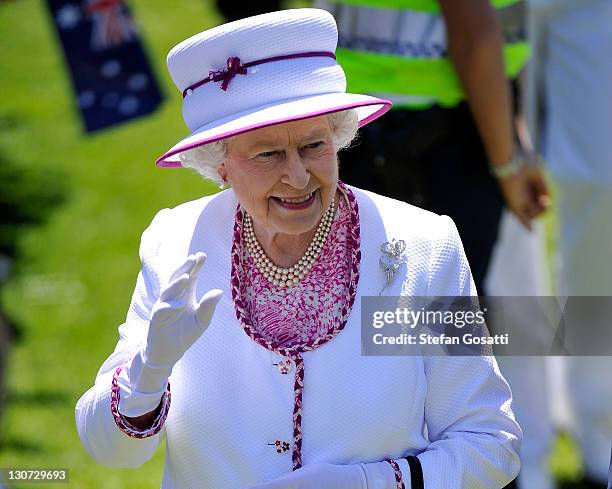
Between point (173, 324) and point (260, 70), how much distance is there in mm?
565

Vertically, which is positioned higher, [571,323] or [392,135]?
[392,135]

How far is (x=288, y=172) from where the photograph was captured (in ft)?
8.24

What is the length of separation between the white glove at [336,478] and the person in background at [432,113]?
109cm

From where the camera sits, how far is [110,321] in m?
5.99

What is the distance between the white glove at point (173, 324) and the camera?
229 centimetres

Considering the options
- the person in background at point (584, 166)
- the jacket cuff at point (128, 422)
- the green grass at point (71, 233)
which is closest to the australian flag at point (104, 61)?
the green grass at point (71, 233)

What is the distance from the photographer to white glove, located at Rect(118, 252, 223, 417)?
229 cm

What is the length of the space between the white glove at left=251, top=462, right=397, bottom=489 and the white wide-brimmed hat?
0.67m

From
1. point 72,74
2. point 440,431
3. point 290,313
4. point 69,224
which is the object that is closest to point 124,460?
point 290,313

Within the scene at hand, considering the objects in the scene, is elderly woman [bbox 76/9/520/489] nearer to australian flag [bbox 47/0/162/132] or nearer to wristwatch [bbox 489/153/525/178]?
wristwatch [bbox 489/153/525/178]

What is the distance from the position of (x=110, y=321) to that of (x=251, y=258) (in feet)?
11.3

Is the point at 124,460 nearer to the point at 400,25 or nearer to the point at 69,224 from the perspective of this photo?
the point at 400,25

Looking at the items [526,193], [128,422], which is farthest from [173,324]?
[526,193]

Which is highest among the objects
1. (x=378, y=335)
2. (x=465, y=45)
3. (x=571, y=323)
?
(x=465, y=45)
